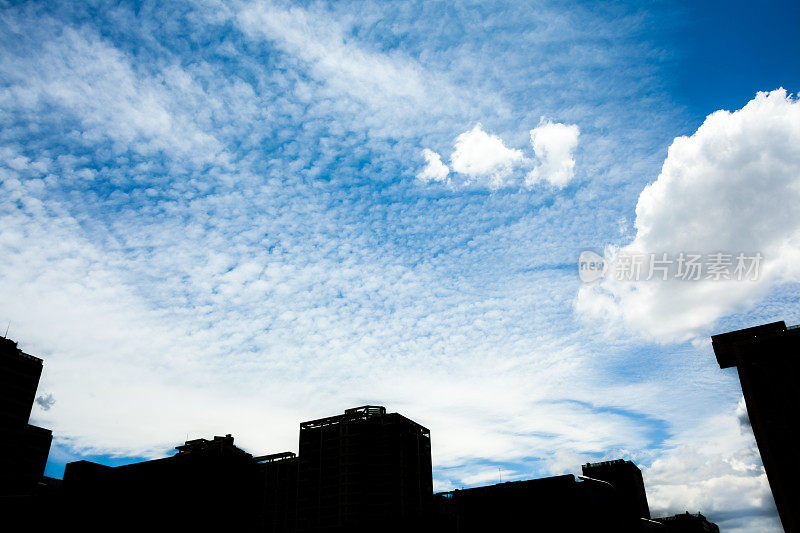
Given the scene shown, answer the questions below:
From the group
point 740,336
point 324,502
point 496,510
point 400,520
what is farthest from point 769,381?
point 324,502

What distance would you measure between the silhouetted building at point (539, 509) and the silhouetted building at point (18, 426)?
3630 inches

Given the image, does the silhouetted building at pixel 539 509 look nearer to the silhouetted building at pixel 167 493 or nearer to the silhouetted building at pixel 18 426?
the silhouetted building at pixel 167 493

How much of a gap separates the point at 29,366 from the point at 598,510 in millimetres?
123395

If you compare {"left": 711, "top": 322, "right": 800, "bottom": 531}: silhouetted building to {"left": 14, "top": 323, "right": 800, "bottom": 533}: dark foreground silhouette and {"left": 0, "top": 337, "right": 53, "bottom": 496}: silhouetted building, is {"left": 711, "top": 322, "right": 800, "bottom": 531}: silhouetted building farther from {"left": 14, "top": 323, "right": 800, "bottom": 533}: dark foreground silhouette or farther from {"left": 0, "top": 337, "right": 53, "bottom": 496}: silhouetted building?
{"left": 0, "top": 337, "right": 53, "bottom": 496}: silhouetted building

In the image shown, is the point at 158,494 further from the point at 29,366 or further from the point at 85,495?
the point at 29,366

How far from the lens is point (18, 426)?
11288cm

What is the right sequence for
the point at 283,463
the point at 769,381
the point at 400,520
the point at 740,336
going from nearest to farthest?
1. the point at 400,520
2. the point at 769,381
3. the point at 740,336
4. the point at 283,463

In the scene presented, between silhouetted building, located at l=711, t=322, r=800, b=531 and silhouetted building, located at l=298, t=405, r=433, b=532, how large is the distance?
3336 inches

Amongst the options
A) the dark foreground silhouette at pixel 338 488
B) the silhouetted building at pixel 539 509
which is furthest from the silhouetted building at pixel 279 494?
the silhouetted building at pixel 539 509

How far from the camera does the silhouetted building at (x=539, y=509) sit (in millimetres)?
73000

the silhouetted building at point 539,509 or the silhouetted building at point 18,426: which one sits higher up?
the silhouetted building at point 18,426

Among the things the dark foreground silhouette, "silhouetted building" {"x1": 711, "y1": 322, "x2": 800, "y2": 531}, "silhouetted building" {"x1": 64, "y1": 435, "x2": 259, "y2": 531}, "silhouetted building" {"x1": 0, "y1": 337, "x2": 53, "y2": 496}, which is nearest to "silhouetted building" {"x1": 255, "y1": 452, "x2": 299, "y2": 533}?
the dark foreground silhouette

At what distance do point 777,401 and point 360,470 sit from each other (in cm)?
10095

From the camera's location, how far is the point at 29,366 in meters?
119
